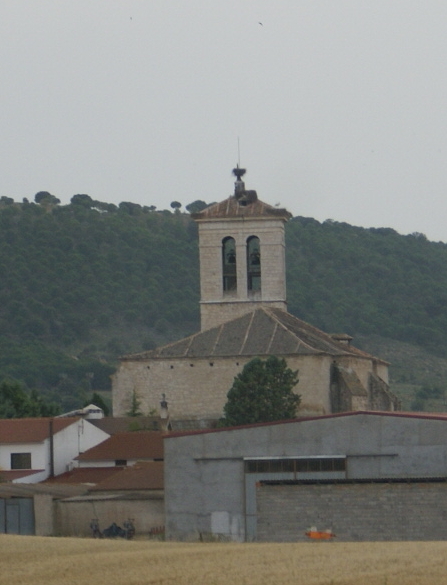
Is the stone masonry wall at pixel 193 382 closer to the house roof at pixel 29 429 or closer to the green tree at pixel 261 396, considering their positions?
the green tree at pixel 261 396

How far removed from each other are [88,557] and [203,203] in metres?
136

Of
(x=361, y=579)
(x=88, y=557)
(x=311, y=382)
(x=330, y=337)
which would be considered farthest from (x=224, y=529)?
(x=330, y=337)

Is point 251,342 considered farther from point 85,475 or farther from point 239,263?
point 85,475

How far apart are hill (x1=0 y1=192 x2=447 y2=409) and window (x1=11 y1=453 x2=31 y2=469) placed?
51774 mm

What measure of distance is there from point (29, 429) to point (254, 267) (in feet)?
43.3

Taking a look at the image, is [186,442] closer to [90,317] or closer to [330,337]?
[330,337]

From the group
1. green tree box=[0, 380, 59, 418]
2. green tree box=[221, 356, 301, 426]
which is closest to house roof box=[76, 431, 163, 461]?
green tree box=[221, 356, 301, 426]

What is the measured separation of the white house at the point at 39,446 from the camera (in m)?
62.2

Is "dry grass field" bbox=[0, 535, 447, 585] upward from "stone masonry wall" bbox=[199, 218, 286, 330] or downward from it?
downward

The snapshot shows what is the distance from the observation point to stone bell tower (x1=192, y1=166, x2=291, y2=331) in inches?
2849

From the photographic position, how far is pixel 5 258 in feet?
433

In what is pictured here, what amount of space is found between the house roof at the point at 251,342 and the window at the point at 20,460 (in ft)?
20.5

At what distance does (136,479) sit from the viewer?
51.8 metres

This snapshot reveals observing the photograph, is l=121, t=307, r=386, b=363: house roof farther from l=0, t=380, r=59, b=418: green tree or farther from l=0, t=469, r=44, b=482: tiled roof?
l=0, t=380, r=59, b=418: green tree
